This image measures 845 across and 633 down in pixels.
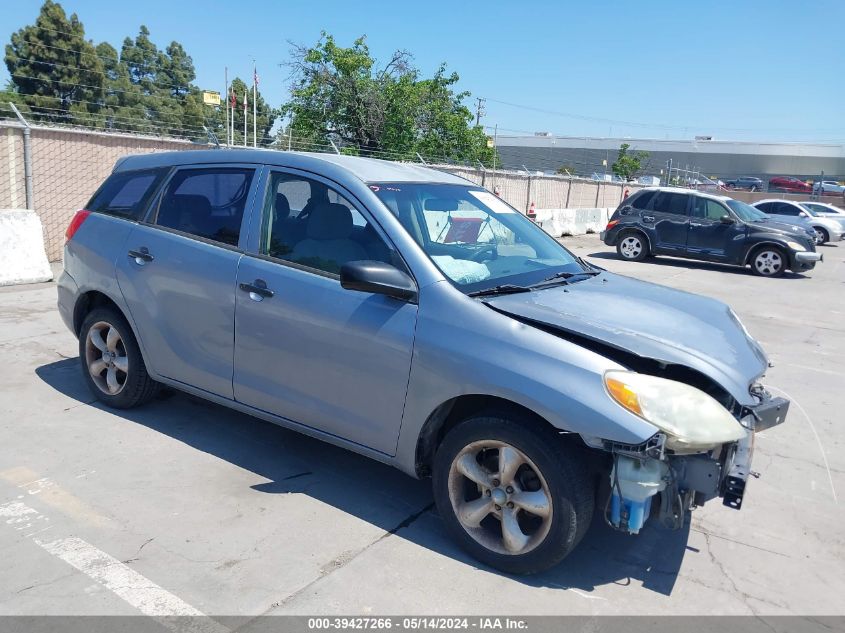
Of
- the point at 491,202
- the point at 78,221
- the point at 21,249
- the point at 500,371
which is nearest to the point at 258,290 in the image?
the point at 500,371

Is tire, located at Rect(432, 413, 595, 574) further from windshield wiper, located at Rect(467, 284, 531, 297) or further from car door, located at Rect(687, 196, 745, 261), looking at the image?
car door, located at Rect(687, 196, 745, 261)

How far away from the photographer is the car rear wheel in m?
15.2

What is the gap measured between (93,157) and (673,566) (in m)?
10.5

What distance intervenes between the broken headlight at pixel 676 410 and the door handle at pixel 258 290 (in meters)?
1.95

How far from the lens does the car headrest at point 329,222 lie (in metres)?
3.96

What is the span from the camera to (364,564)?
3.35 m

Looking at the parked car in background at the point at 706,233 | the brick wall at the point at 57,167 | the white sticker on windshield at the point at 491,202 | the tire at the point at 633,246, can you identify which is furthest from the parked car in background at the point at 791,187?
the white sticker on windshield at the point at 491,202

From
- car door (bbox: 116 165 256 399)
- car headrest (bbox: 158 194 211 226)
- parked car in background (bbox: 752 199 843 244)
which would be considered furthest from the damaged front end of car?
parked car in background (bbox: 752 199 843 244)

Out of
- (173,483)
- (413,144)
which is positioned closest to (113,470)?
(173,483)

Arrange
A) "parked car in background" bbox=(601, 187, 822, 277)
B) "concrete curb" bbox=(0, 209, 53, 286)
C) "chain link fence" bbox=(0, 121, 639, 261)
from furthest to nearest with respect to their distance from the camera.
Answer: "parked car in background" bbox=(601, 187, 822, 277), "chain link fence" bbox=(0, 121, 639, 261), "concrete curb" bbox=(0, 209, 53, 286)

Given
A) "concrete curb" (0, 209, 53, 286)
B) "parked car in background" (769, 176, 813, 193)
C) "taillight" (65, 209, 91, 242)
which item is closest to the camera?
"taillight" (65, 209, 91, 242)

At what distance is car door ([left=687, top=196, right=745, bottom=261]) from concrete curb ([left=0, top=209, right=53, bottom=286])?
12.9 m

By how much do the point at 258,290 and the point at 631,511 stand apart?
2295 millimetres

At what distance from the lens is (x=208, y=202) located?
179 inches
